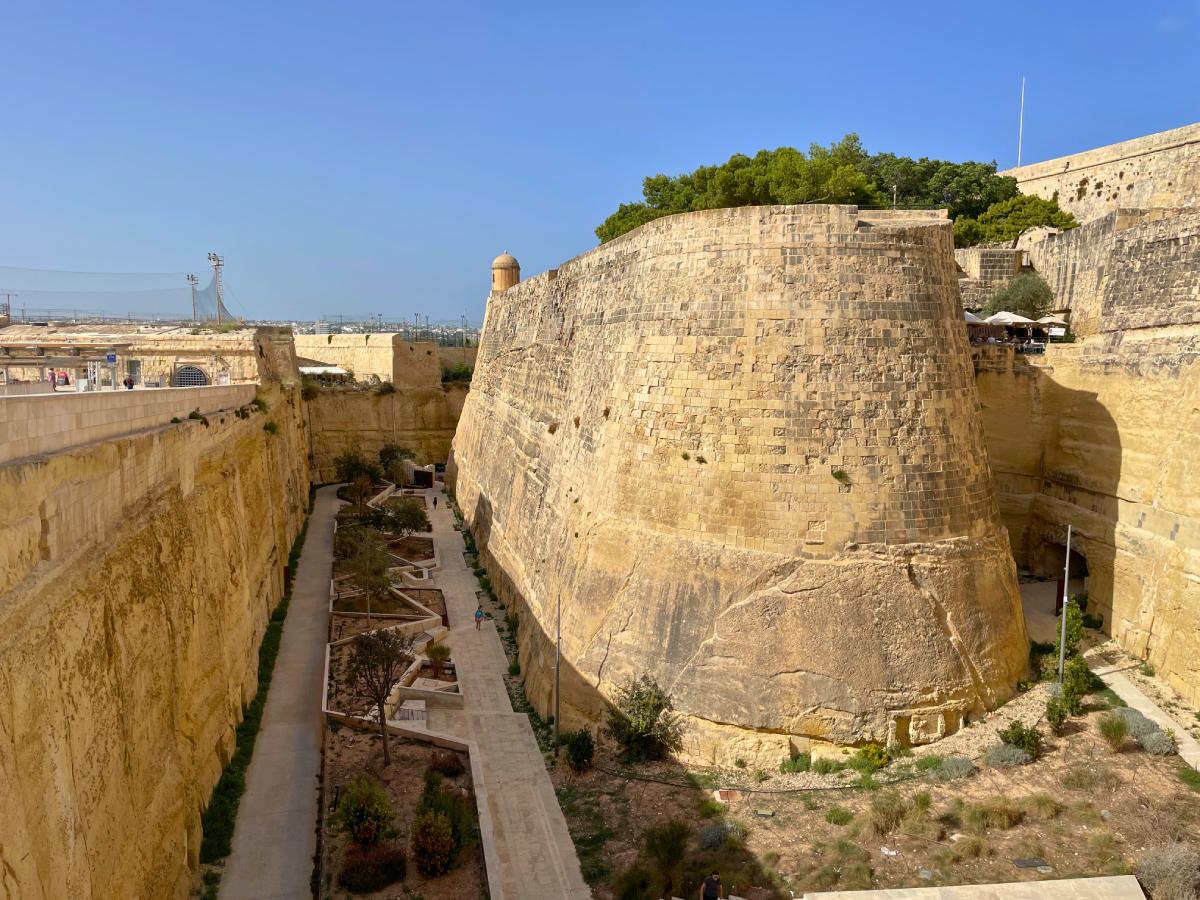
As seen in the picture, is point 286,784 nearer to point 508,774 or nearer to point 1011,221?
point 508,774

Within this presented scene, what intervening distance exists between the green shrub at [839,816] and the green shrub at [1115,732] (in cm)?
362

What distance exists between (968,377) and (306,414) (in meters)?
25.8

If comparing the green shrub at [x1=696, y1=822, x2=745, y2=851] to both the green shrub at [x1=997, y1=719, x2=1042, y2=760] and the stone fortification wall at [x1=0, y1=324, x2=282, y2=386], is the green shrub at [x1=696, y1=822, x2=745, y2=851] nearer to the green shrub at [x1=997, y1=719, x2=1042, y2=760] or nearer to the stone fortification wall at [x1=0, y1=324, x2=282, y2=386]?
the green shrub at [x1=997, y1=719, x2=1042, y2=760]

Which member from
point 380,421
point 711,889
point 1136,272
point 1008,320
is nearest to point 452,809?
point 711,889

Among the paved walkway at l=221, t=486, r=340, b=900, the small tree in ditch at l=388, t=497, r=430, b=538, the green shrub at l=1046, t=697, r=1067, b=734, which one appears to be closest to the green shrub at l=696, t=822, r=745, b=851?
the paved walkway at l=221, t=486, r=340, b=900

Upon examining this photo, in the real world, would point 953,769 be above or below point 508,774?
above

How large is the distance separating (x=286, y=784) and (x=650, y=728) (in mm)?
4690

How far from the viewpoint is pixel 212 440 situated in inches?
463

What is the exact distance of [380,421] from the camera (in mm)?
32312

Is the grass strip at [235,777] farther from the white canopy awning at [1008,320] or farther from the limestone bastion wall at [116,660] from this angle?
the white canopy awning at [1008,320]

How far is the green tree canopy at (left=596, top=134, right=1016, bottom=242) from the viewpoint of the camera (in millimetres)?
22141

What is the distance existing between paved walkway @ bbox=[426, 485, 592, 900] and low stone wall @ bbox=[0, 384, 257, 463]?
5888mm

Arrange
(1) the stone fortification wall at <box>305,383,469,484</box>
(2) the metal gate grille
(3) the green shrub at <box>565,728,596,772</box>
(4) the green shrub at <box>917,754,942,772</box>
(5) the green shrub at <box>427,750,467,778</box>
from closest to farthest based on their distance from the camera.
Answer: (4) the green shrub at <box>917,754,942,772</box> < (3) the green shrub at <box>565,728,596,772</box> < (5) the green shrub at <box>427,750,467,778</box> < (2) the metal gate grille < (1) the stone fortification wall at <box>305,383,469,484</box>

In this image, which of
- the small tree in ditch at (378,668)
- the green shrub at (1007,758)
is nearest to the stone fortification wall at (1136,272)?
the green shrub at (1007,758)
